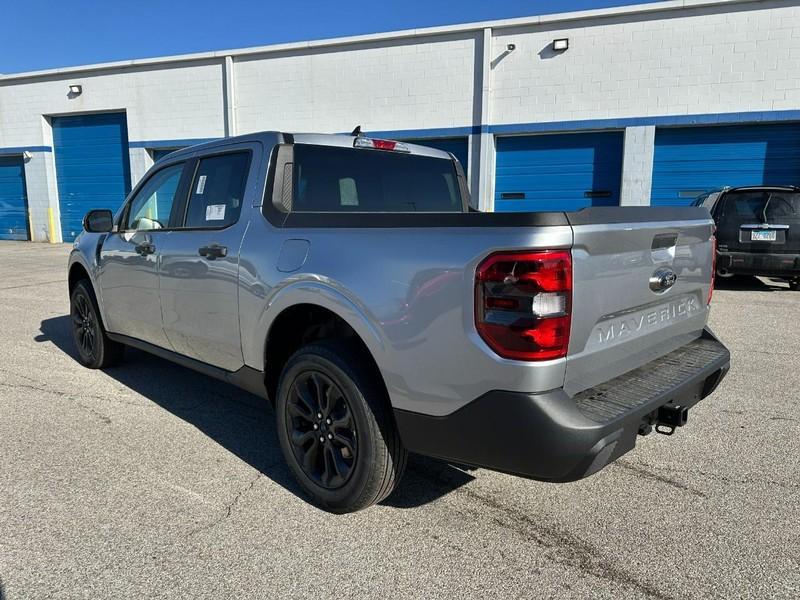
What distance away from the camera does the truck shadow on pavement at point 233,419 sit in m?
3.12

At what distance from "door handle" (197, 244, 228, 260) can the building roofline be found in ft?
42.8

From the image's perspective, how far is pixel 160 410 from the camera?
14.0ft

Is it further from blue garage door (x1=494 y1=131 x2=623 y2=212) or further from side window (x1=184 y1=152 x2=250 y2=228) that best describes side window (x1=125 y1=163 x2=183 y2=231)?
blue garage door (x1=494 y1=131 x2=623 y2=212)

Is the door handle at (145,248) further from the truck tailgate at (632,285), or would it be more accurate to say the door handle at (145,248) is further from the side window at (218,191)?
the truck tailgate at (632,285)

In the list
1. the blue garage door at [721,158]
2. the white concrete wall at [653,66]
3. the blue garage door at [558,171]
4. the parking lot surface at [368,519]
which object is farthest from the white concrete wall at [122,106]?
the parking lot surface at [368,519]

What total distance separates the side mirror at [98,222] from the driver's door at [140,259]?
73mm

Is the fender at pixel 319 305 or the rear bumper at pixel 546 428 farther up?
the fender at pixel 319 305

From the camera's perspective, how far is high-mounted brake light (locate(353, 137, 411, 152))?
3674 millimetres

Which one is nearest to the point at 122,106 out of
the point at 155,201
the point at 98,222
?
the point at 98,222

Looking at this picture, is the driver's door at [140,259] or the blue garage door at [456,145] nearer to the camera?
the driver's door at [140,259]

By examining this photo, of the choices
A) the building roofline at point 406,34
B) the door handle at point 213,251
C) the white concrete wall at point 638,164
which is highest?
the building roofline at point 406,34

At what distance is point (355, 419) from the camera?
8.63 ft

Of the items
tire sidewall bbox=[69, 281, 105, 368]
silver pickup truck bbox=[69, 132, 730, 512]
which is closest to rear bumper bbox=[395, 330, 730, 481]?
silver pickup truck bbox=[69, 132, 730, 512]

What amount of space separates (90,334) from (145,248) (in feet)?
5.60
